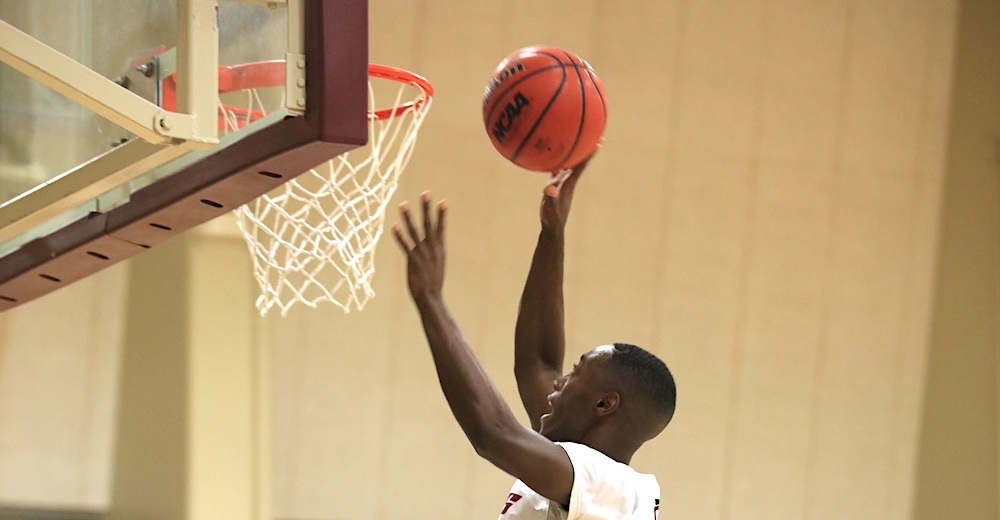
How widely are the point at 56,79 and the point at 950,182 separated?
17.9 ft

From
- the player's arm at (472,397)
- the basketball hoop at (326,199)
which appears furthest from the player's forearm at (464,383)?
the basketball hoop at (326,199)

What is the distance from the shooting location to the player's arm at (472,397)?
1865 mm

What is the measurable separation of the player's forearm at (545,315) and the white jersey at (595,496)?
1.79ft

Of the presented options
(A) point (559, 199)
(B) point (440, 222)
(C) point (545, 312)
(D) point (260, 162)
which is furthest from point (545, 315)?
(D) point (260, 162)

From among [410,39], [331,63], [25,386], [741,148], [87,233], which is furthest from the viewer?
[741,148]

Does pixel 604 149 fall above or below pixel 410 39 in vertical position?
below

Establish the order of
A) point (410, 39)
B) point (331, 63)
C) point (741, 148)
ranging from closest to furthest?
1. point (331, 63)
2. point (410, 39)
3. point (741, 148)

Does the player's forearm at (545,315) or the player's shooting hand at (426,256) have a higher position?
the player's shooting hand at (426,256)

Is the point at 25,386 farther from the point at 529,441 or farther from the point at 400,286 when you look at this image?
the point at 529,441

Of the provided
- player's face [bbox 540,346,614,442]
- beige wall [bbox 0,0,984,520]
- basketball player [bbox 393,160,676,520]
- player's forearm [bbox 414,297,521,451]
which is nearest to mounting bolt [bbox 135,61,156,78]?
basketball player [bbox 393,160,676,520]

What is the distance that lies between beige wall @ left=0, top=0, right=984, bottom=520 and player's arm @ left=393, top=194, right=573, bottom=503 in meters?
3.60

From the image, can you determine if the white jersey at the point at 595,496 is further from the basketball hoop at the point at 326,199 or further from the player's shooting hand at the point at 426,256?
the basketball hoop at the point at 326,199

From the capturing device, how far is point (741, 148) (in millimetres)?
5980

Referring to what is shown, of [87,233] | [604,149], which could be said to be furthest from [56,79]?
[604,149]
